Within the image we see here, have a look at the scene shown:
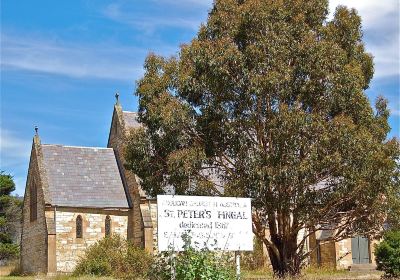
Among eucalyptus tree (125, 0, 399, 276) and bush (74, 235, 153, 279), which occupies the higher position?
eucalyptus tree (125, 0, 399, 276)

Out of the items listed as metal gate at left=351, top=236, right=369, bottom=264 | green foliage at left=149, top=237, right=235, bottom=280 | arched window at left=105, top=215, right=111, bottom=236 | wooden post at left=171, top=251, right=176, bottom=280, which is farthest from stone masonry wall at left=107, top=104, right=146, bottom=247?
wooden post at left=171, top=251, right=176, bottom=280

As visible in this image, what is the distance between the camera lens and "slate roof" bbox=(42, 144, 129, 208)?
1606 inches

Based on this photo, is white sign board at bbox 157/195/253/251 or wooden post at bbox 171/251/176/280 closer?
wooden post at bbox 171/251/176/280

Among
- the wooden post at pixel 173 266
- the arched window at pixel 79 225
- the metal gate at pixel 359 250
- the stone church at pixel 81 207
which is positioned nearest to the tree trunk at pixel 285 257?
the wooden post at pixel 173 266

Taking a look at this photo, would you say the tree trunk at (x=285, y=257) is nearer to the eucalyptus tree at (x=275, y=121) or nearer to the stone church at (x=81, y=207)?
the eucalyptus tree at (x=275, y=121)

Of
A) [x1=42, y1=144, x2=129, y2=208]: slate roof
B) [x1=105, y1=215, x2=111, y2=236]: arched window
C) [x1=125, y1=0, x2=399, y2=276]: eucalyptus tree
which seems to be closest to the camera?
[x1=125, y1=0, x2=399, y2=276]: eucalyptus tree

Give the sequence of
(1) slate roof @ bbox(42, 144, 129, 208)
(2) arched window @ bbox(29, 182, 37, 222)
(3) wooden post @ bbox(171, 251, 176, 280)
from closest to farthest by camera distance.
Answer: (3) wooden post @ bbox(171, 251, 176, 280) → (1) slate roof @ bbox(42, 144, 129, 208) → (2) arched window @ bbox(29, 182, 37, 222)

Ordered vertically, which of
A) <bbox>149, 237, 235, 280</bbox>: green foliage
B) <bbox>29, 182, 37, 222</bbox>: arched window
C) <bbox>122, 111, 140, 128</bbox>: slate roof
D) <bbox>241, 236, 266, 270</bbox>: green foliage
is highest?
<bbox>122, 111, 140, 128</bbox>: slate roof

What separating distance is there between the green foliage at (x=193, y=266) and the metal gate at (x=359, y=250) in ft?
104

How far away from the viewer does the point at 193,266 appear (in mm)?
15273

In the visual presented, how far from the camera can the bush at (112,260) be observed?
33031 millimetres

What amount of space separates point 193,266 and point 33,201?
29.7m

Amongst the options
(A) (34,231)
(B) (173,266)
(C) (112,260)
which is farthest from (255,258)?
(B) (173,266)

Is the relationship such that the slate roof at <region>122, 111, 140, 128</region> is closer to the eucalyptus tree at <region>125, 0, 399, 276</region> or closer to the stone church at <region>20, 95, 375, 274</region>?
the stone church at <region>20, 95, 375, 274</region>
